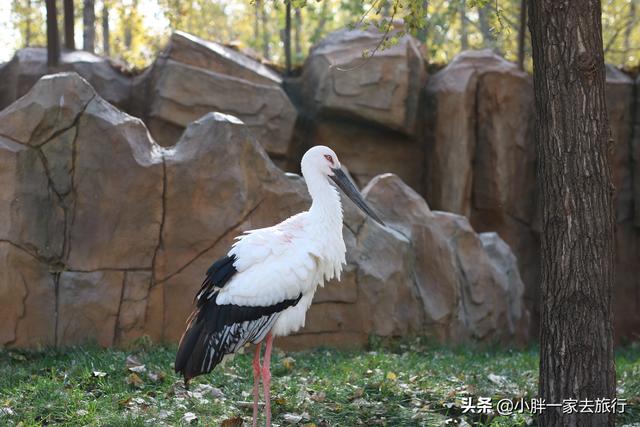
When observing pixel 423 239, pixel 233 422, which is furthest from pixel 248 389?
pixel 423 239

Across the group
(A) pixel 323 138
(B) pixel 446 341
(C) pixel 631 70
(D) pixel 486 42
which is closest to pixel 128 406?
(B) pixel 446 341

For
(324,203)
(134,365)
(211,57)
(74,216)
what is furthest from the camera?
(211,57)

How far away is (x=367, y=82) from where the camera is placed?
1266cm

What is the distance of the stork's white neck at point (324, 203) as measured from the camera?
6184mm

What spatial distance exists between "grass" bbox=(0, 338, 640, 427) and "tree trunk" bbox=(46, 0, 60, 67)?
5.23m

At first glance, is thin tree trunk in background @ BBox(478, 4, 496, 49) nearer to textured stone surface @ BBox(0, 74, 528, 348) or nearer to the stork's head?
textured stone surface @ BBox(0, 74, 528, 348)

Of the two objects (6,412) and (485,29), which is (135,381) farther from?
(485,29)

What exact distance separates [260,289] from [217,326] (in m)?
0.36

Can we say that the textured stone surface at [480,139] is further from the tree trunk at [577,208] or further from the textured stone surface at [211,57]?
the tree trunk at [577,208]

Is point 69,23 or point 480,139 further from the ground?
point 69,23

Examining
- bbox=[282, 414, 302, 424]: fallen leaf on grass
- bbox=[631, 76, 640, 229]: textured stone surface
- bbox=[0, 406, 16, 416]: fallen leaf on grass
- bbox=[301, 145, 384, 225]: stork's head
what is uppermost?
bbox=[631, 76, 640, 229]: textured stone surface

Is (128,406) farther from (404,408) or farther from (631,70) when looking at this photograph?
(631,70)

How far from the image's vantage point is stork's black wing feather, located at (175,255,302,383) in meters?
5.57

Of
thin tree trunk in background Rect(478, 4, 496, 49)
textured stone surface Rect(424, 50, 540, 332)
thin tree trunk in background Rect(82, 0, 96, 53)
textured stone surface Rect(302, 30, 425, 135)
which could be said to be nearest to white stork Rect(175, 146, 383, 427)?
textured stone surface Rect(302, 30, 425, 135)
